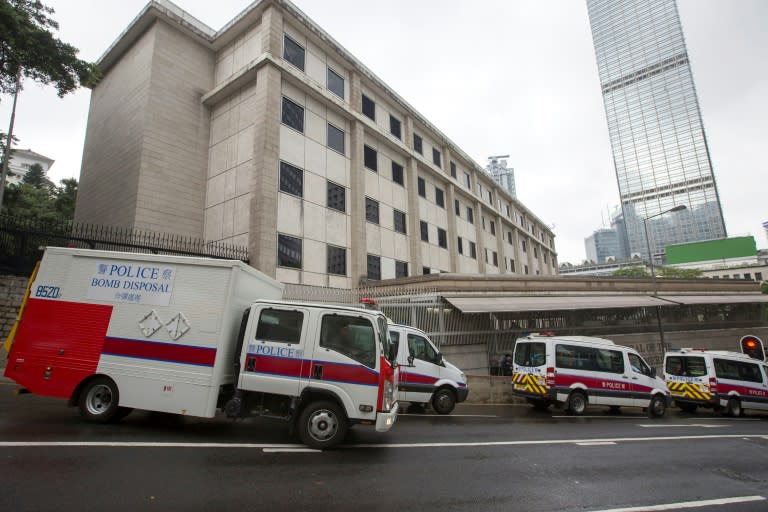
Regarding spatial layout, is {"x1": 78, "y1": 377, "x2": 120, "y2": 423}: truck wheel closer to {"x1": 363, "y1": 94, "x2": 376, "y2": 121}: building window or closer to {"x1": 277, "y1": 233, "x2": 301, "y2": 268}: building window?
{"x1": 277, "y1": 233, "x2": 301, "y2": 268}: building window

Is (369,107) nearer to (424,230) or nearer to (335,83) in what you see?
(335,83)

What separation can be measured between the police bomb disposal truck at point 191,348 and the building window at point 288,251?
11.5m

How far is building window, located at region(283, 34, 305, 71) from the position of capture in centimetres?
2047

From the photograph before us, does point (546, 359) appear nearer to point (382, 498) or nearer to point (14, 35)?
point (382, 498)

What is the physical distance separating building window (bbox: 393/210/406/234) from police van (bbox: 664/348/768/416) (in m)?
16.1

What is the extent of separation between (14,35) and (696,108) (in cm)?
15970

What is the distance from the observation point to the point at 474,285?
62.2 ft

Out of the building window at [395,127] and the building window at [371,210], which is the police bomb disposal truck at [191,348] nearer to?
the building window at [371,210]

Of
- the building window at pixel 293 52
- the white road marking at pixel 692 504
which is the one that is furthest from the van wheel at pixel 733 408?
the building window at pixel 293 52

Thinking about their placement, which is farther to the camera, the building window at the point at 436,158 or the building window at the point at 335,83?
the building window at the point at 436,158

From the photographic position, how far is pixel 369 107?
85.0ft

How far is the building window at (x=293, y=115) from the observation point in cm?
1997

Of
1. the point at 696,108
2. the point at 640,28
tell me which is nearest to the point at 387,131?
the point at 696,108

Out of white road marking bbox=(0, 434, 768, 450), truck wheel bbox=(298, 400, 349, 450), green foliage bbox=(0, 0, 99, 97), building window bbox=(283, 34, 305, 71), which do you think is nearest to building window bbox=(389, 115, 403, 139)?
building window bbox=(283, 34, 305, 71)
